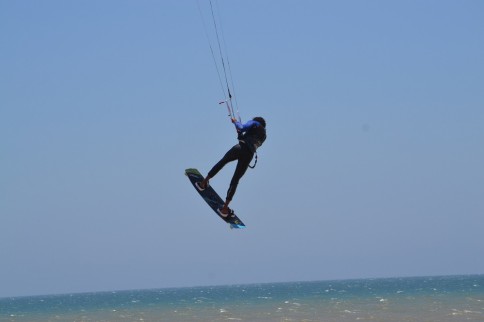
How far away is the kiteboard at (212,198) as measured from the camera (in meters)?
16.2

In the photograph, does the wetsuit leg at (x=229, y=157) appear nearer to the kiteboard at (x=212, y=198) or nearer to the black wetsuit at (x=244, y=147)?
the black wetsuit at (x=244, y=147)

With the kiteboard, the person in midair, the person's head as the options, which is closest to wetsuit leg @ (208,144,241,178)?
the person in midair

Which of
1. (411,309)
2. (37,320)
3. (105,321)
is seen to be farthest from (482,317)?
(37,320)

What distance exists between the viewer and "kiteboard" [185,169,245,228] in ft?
53.1

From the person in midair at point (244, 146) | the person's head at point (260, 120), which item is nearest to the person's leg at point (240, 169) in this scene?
the person in midair at point (244, 146)

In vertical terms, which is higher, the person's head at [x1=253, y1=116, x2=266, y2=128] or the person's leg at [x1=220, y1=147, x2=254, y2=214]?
the person's head at [x1=253, y1=116, x2=266, y2=128]

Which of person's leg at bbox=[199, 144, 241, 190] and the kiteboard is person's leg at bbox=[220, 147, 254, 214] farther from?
the kiteboard

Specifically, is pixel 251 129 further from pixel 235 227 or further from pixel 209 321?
pixel 209 321

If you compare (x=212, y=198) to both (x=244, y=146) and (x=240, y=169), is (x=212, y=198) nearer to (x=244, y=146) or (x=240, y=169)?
(x=240, y=169)

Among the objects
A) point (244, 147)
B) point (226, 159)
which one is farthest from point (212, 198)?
point (244, 147)

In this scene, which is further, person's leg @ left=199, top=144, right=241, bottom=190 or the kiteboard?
the kiteboard

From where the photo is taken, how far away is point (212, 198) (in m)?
16.6

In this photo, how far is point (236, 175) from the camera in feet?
50.8

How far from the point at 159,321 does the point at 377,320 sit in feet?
28.8
